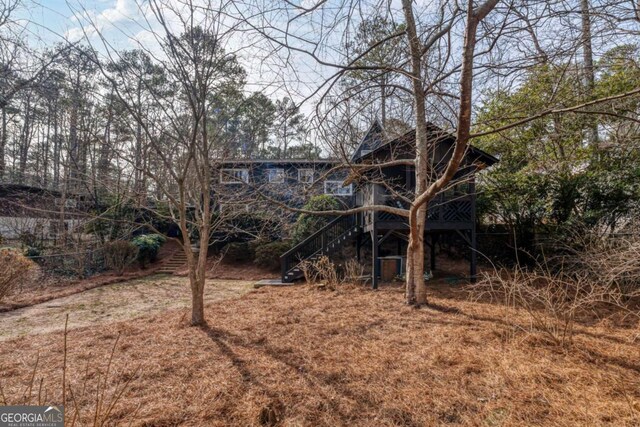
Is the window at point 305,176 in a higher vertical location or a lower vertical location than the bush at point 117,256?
higher

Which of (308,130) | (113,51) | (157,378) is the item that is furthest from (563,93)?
(157,378)

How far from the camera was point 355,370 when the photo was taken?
11.1 feet

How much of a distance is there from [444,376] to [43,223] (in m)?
14.7

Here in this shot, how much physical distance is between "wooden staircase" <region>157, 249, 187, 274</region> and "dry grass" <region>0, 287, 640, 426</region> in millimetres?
8248

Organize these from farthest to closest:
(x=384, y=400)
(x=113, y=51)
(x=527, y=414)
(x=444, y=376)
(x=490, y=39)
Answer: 1. (x=490, y=39)
2. (x=113, y=51)
3. (x=444, y=376)
4. (x=384, y=400)
5. (x=527, y=414)

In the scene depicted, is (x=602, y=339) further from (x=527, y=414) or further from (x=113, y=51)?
(x=113, y=51)

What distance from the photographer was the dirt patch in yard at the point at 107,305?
586 cm

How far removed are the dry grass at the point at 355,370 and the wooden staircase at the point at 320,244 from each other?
436 cm

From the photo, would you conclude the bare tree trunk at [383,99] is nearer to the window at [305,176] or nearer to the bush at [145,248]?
the window at [305,176]

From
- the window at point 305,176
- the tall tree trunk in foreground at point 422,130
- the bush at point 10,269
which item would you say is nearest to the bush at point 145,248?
the bush at point 10,269

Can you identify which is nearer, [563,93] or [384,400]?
[384,400]

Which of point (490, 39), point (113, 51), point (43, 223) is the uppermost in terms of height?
point (490, 39)

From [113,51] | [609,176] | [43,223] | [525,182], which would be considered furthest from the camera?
[43,223]

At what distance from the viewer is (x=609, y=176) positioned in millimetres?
7734
